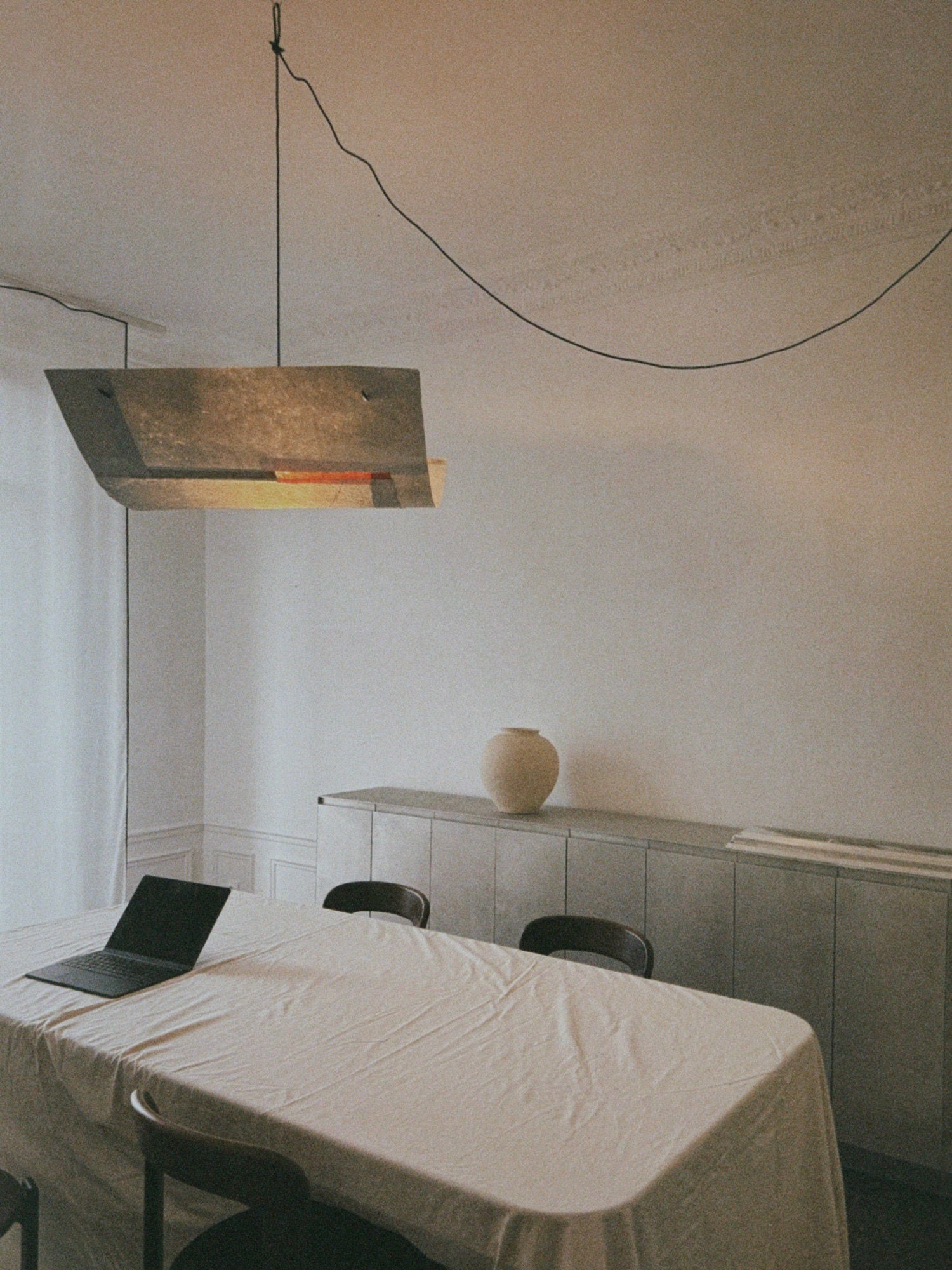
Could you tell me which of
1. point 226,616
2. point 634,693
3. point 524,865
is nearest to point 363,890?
point 524,865

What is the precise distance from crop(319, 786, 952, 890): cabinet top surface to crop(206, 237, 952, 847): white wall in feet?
0.37

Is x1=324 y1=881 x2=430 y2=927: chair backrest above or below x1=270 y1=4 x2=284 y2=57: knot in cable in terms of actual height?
below

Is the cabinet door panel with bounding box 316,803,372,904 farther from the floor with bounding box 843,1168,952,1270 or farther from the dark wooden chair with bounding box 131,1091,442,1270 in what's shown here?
the dark wooden chair with bounding box 131,1091,442,1270

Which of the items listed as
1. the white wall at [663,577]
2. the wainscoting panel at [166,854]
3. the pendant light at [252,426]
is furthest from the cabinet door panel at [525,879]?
the wainscoting panel at [166,854]

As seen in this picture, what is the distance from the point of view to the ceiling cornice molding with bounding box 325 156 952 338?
3.29 m

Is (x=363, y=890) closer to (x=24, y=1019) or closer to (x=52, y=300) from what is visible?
(x=24, y=1019)

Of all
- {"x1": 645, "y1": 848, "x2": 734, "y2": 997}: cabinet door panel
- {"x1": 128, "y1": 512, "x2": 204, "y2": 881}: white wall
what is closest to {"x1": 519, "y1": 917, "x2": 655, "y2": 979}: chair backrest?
{"x1": 645, "y1": 848, "x2": 734, "y2": 997}: cabinet door panel

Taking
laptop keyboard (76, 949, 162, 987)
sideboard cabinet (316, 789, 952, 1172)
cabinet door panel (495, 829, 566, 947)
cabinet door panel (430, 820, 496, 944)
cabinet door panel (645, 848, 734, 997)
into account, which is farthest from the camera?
cabinet door panel (430, 820, 496, 944)

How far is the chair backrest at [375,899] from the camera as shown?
341cm

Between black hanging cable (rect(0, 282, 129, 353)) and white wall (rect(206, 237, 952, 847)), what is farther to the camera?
black hanging cable (rect(0, 282, 129, 353))

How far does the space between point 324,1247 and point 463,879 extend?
208 centimetres

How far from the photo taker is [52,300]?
446cm

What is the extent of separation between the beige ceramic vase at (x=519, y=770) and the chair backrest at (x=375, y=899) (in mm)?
607

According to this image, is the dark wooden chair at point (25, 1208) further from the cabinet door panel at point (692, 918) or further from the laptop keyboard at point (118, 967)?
the cabinet door panel at point (692, 918)
